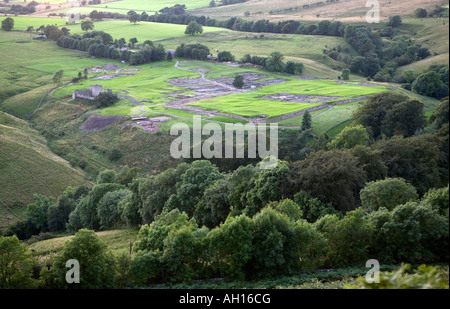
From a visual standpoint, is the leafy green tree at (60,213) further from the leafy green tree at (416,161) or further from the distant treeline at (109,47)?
the distant treeline at (109,47)

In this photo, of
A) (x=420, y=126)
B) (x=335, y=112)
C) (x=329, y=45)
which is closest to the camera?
(x=420, y=126)

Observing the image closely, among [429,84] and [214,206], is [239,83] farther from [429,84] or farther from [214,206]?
[214,206]

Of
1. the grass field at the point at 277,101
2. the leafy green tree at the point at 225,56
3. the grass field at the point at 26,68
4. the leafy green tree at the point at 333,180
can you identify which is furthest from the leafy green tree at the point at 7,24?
the leafy green tree at the point at 333,180

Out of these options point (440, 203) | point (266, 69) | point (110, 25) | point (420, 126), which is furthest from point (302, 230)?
point (110, 25)

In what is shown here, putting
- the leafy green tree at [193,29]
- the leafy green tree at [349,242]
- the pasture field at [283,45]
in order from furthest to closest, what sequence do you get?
the leafy green tree at [193,29], the pasture field at [283,45], the leafy green tree at [349,242]

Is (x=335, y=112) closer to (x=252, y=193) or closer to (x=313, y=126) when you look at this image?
(x=313, y=126)

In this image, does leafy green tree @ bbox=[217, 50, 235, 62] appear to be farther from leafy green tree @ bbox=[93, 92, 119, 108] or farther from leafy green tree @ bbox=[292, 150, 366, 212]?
leafy green tree @ bbox=[292, 150, 366, 212]
